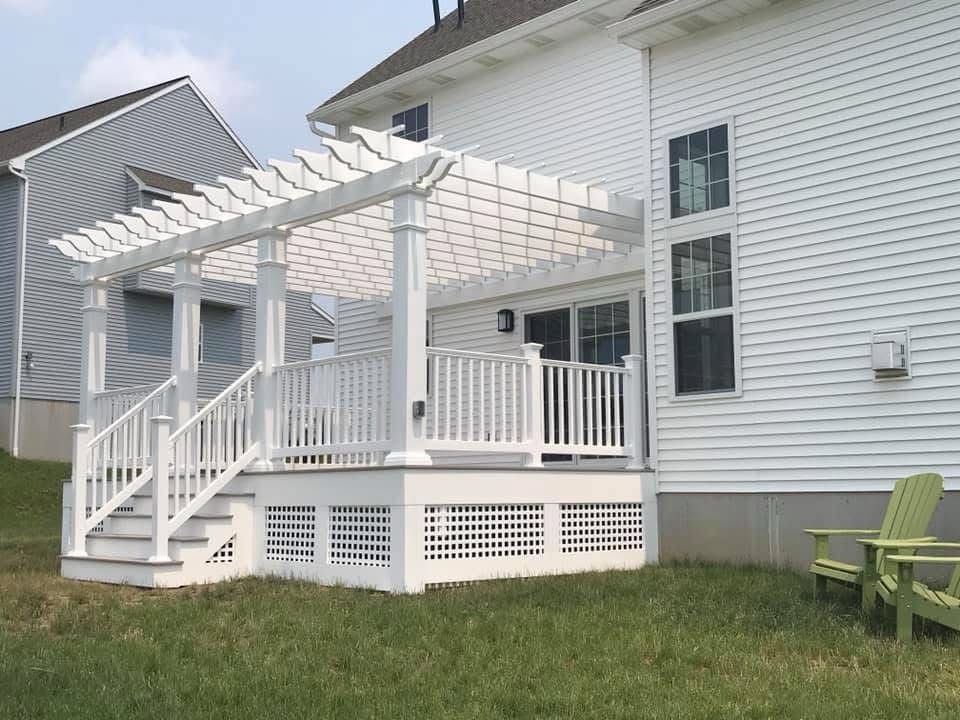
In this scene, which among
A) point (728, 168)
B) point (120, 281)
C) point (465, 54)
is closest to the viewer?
point (728, 168)

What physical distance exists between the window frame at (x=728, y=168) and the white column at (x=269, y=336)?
3.48 meters

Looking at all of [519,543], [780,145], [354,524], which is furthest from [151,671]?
[780,145]

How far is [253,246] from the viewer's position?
11.7 metres

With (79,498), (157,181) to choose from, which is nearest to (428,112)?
(79,498)

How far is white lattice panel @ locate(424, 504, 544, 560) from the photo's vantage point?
8219mm

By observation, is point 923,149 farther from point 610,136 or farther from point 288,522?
point 288,522

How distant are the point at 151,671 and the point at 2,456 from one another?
16.2m

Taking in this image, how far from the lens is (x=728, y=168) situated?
9320 millimetres

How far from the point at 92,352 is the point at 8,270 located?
37.0 feet

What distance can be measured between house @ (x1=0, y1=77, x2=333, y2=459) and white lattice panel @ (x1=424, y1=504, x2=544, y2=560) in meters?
14.8

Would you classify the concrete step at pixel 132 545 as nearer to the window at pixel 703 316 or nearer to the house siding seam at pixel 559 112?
the window at pixel 703 316

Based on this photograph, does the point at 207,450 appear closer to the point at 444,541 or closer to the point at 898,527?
the point at 444,541

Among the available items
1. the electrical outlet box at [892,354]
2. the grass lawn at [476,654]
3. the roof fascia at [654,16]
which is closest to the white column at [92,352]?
the grass lawn at [476,654]

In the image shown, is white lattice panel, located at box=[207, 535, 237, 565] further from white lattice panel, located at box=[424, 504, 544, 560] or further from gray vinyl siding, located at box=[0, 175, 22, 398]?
gray vinyl siding, located at box=[0, 175, 22, 398]
